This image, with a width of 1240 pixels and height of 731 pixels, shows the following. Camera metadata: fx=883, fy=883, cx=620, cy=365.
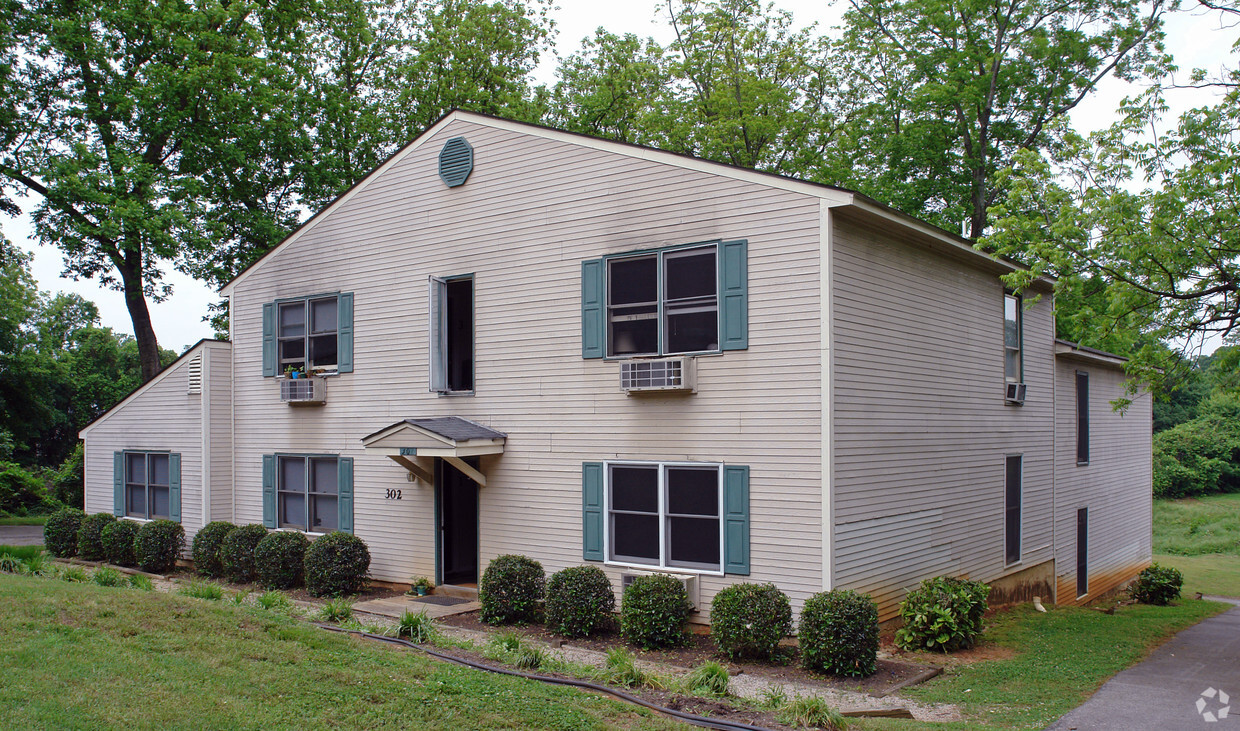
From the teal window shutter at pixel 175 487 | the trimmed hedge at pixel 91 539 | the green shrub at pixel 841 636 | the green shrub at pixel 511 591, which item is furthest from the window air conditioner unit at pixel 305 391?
the green shrub at pixel 841 636

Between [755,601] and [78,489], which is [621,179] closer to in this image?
[755,601]

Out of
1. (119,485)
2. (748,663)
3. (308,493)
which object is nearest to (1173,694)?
(748,663)

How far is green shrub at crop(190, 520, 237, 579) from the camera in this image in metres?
15.9

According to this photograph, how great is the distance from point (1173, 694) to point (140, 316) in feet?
87.9

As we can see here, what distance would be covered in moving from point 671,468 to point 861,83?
21.5 m

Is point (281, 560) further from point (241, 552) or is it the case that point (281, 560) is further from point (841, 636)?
point (841, 636)

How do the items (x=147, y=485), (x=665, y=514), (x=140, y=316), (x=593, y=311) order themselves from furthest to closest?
(x=140, y=316) < (x=147, y=485) < (x=593, y=311) < (x=665, y=514)

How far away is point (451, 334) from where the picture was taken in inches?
629

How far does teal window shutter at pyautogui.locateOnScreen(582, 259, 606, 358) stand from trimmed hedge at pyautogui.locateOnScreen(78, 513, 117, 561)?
11.8m

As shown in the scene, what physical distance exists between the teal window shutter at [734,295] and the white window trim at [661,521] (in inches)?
62.6

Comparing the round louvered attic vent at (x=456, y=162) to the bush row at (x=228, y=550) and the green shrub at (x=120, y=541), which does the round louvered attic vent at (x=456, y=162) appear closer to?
the bush row at (x=228, y=550)

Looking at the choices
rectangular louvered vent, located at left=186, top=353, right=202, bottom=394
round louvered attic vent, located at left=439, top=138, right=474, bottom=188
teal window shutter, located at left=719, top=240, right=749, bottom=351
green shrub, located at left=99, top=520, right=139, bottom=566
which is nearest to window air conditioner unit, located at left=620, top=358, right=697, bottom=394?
teal window shutter, located at left=719, top=240, right=749, bottom=351

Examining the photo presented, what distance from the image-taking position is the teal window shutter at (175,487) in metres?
17.6

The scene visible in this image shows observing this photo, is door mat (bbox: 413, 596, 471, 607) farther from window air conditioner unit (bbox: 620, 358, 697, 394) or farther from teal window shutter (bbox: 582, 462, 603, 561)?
window air conditioner unit (bbox: 620, 358, 697, 394)
